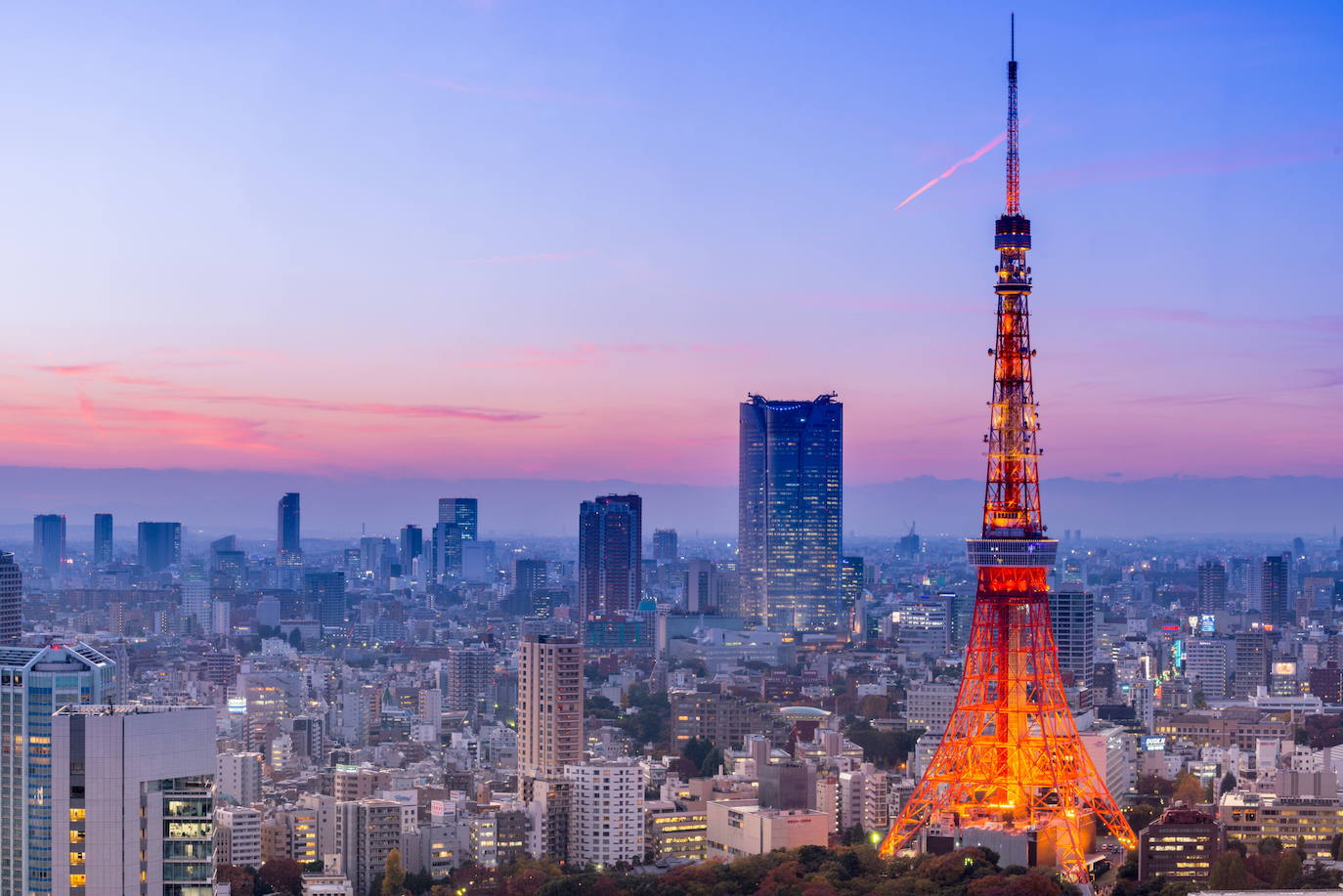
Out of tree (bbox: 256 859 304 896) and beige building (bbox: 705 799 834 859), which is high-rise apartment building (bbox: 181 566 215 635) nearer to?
beige building (bbox: 705 799 834 859)

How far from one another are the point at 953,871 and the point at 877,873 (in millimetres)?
883

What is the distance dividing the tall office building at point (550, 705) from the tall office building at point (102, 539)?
42674 mm

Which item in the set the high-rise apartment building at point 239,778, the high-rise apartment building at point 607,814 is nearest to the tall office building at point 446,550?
the high-rise apartment building at point 239,778

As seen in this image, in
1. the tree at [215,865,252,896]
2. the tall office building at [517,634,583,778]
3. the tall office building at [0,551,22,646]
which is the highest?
the tall office building at [0,551,22,646]

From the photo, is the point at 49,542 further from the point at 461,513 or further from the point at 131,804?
the point at 131,804

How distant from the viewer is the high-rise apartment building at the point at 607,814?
25922 millimetres

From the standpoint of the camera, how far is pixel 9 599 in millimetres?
39062

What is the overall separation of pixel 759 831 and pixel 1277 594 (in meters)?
46.2

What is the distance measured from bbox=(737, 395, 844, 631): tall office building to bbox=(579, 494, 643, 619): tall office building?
3778 mm

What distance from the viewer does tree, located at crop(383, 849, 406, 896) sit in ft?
77.2

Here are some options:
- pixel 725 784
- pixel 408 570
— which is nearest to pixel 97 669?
pixel 725 784

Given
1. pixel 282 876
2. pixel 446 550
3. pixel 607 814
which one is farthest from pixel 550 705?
pixel 446 550

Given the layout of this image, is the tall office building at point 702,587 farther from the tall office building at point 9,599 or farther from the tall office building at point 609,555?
the tall office building at point 9,599

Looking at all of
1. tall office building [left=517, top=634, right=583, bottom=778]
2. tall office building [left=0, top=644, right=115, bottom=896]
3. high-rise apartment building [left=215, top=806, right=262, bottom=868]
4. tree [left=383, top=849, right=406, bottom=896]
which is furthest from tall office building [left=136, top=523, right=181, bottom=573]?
tall office building [left=0, top=644, right=115, bottom=896]
